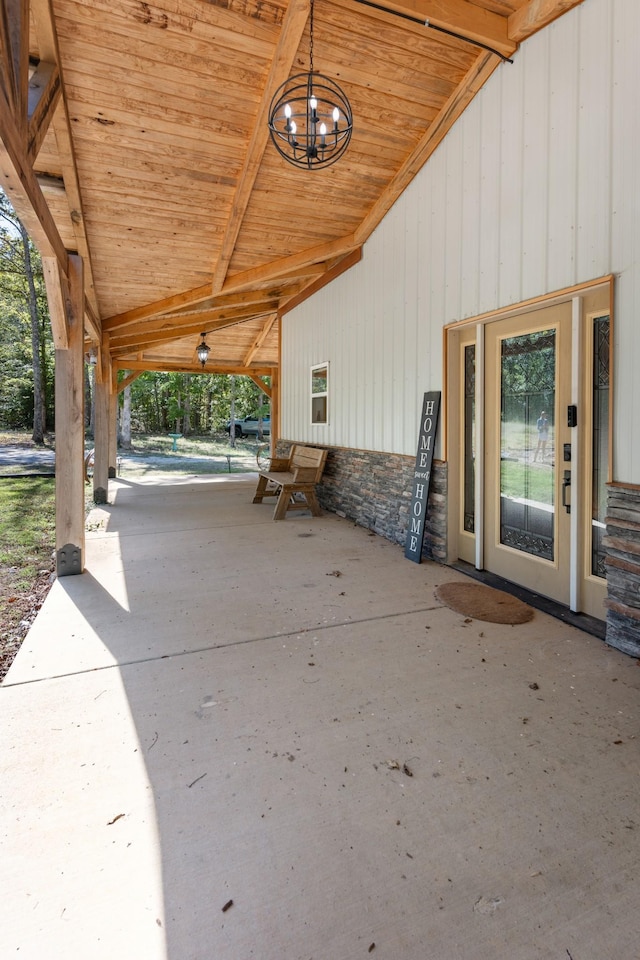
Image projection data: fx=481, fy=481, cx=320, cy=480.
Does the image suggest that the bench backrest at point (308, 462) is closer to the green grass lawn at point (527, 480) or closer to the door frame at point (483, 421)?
the door frame at point (483, 421)

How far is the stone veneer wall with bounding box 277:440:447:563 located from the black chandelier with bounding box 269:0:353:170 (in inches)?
105

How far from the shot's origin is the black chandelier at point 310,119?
2.90 metres

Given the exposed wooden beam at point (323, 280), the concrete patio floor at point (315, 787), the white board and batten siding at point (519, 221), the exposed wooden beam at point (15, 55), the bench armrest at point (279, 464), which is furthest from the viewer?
the bench armrest at point (279, 464)

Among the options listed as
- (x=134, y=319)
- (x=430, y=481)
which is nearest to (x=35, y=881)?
(x=430, y=481)

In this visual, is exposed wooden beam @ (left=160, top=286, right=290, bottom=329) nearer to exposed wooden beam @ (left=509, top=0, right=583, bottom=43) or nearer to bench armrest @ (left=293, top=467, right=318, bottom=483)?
bench armrest @ (left=293, top=467, right=318, bottom=483)

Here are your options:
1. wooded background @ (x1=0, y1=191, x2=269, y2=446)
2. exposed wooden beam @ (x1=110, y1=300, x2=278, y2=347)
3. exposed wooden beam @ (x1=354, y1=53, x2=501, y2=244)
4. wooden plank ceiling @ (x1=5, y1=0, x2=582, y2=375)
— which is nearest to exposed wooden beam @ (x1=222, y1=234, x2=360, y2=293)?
wooden plank ceiling @ (x1=5, y1=0, x2=582, y2=375)

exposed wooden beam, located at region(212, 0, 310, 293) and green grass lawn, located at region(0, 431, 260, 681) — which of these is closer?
exposed wooden beam, located at region(212, 0, 310, 293)

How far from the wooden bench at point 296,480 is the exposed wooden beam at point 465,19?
14.3 feet

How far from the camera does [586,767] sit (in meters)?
1.82

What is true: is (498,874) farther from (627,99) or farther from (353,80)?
(353,80)

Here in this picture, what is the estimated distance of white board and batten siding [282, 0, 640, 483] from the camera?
2.78 meters

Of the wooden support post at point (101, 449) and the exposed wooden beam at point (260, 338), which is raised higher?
the exposed wooden beam at point (260, 338)

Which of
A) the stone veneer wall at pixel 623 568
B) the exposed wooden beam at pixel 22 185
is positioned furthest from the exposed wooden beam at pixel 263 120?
the stone veneer wall at pixel 623 568

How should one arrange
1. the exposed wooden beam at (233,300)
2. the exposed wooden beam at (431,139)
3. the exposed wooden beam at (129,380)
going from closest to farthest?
the exposed wooden beam at (431,139)
the exposed wooden beam at (233,300)
the exposed wooden beam at (129,380)
